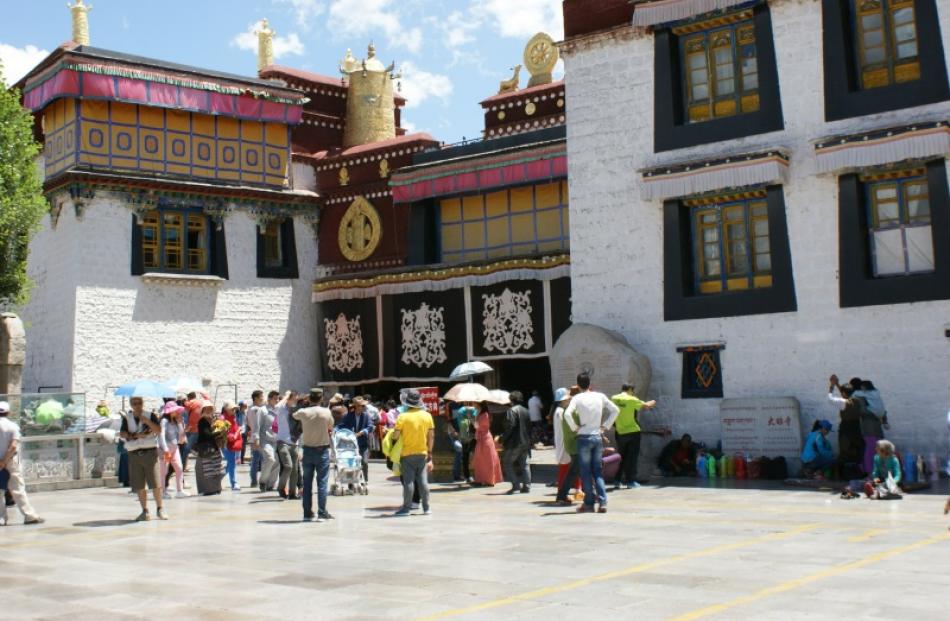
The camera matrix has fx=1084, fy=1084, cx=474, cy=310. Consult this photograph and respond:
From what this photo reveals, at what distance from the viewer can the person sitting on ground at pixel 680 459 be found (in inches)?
739

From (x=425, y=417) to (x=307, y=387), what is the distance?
18.2m

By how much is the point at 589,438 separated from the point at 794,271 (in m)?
6.45

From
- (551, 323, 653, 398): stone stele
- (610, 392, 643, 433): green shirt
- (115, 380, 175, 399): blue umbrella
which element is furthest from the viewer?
(115, 380, 175, 399): blue umbrella

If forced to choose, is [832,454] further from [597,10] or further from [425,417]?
[597,10]

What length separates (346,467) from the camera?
17703 mm

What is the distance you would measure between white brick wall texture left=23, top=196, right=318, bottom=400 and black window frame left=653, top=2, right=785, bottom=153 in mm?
14778

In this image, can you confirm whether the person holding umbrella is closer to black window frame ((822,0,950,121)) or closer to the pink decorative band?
black window frame ((822,0,950,121))

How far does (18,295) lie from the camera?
84.2 ft

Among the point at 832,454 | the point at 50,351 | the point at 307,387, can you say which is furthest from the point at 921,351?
the point at 50,351

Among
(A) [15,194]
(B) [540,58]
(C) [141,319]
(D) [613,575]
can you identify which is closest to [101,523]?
(D) [613,575]

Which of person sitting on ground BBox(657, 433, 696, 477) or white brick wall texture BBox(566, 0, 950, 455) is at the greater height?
white brick wall texture BBox(566, 0, 950, 455)

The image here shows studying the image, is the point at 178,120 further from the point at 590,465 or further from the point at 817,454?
the point at 817,454

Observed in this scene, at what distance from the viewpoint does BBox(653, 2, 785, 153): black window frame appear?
62.0 feet

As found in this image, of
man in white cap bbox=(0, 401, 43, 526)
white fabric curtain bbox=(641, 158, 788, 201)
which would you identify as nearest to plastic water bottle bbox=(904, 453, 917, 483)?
white fabric curtain bbox=(641, 158, 788, 201)
